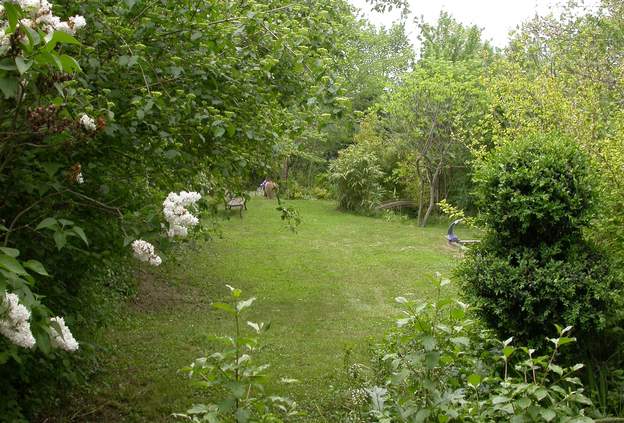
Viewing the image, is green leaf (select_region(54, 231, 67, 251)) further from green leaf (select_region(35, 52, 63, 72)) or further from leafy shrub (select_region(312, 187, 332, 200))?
leafy shrub (select_region(312, 187, 332, 200))

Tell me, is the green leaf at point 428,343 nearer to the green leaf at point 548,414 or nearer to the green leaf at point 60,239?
the green leaf at point 548,414

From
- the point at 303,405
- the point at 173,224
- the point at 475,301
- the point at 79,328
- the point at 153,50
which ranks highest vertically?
the point at 153,50

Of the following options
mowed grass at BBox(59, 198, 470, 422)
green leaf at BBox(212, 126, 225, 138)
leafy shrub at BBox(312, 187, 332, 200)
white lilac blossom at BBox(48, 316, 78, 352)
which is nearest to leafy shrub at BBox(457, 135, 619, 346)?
mowed grass at BBox(59, 198, 470, 422)

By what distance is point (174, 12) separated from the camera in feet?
11.0

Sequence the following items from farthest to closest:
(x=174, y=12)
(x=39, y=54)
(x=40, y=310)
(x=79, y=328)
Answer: (x=79, y=328)
(x=174, y=12)
(x=40, y=310)
(x=39, y=54)

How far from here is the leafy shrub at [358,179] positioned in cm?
1853

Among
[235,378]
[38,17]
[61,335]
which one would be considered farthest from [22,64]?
[235,378]

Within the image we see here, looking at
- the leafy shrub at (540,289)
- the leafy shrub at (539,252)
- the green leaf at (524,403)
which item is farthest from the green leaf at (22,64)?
the leafy shrub at (539,252)

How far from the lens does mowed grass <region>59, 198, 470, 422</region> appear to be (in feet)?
15.5

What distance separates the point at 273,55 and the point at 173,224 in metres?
1.83

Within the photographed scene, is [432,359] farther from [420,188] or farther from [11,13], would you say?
[420,188]

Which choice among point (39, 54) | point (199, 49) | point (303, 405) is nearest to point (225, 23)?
point (199, 49)

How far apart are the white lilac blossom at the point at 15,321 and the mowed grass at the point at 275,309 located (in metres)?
0.64

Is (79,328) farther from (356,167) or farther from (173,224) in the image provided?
(356,167)
